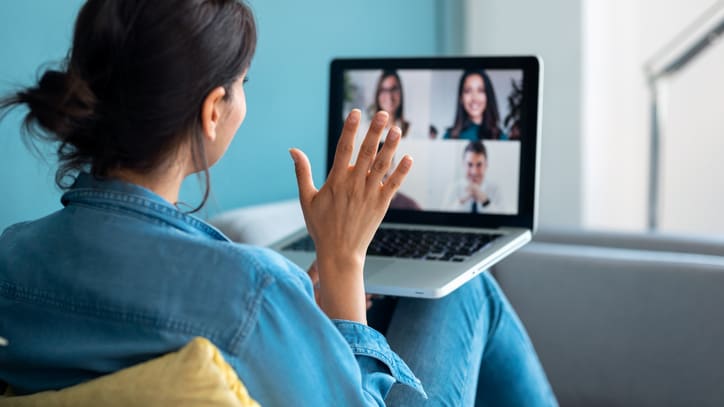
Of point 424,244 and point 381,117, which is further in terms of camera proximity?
point 424,244

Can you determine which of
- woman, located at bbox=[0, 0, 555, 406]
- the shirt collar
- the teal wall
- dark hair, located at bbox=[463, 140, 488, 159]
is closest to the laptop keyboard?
dark hair, located at bbox=[463, 140, 488, 159]

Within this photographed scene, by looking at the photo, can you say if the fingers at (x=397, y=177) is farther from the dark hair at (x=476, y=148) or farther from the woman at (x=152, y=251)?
the dark hair at (x=476, y=148)

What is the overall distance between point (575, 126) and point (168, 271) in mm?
2029

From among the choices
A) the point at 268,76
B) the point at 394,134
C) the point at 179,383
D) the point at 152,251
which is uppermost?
the point at 268,76

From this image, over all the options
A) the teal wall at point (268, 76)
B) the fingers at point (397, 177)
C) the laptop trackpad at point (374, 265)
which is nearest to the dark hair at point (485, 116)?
the laptop trackpad at point (374, 265)

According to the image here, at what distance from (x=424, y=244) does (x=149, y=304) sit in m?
0.68

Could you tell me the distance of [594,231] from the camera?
1851mm

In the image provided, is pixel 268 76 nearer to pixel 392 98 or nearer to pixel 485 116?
pixel 392 98

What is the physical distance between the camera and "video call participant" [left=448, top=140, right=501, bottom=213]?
1.46 metres

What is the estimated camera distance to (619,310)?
5.32ft

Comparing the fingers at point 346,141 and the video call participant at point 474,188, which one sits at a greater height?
the fingers at point 346,141

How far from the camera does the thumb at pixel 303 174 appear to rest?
92 centimetres

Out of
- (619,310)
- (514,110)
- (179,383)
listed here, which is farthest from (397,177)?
(619,310)

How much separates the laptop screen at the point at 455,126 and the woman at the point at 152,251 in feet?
1.90
